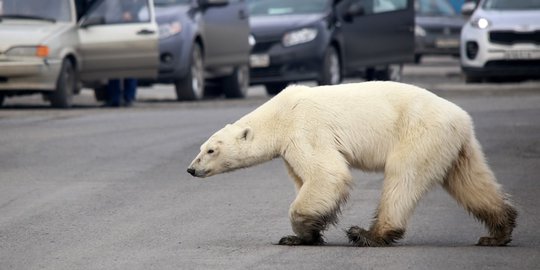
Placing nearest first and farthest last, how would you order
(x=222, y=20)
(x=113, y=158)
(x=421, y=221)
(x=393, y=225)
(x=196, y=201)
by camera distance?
(x=393, y=225)
(x=421, y=221)
(x=196, y=201)
(x=113, y=158)
(x=222, y=20)

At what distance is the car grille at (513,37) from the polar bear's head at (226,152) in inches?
638

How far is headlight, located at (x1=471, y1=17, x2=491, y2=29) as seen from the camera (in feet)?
85.6

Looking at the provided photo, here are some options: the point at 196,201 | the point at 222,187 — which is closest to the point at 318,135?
the point at 196,201

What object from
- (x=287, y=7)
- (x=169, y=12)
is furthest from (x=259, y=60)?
(x=169, y=12)

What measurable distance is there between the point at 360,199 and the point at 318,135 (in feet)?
9.23

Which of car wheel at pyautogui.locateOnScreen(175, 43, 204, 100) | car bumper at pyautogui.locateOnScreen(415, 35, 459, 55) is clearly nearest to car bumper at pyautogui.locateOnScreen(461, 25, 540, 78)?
car wheel at pyautogui.locateOnScreen(175, 43, 204, 100)

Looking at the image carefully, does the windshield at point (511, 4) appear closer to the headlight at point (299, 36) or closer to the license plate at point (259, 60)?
the headlight at point (299, 36)

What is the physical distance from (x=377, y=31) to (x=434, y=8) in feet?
35.9

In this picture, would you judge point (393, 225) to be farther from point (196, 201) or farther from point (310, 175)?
point (196, 201)

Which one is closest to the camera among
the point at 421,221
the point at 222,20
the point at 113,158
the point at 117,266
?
the point at 117,266

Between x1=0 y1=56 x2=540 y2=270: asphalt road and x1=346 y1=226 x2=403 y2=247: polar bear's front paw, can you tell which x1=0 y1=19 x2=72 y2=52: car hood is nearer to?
x1=0 y1=56 x2=540 y2=270: asphalt road

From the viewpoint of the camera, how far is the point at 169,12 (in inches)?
963

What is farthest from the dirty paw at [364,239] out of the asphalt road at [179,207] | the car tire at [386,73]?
the car tire at [386,73]

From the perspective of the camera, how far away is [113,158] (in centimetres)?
1537
